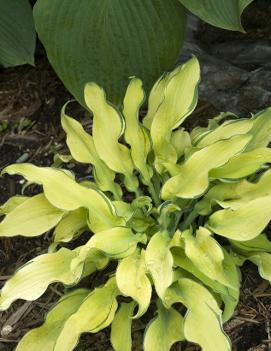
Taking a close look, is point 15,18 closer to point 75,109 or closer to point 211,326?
point 75,109

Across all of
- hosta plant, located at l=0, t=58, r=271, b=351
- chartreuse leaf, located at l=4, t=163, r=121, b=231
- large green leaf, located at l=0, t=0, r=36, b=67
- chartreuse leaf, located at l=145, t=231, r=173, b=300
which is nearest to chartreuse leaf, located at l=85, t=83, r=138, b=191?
hosta plant, located at l=0, t=58, r=271, b=351

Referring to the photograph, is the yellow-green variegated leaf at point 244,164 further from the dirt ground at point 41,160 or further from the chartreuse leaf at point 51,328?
the chartreuse leaf at point 51,328

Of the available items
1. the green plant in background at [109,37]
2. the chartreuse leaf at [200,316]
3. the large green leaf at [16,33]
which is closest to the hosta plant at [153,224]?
the chartreuse leaf at [200,316]

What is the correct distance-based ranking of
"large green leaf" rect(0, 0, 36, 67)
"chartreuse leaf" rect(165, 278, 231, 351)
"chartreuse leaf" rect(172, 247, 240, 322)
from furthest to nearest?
"large green leaf" rect(0, 0, 36, 67) < "chartreuse leaf" rect(172, 247, 240, 322) < "chartreuse leaf" rect(165, 278, 231, 351)

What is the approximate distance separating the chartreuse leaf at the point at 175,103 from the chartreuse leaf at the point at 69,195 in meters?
0.21

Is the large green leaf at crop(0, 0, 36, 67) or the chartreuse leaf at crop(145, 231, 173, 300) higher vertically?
the large green leaf at crop(0, 0, 36, 67)

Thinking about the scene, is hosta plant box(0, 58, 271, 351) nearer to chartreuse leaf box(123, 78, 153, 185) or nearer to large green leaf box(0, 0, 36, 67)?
chartreuse leaf box(123, 78, 153, 185)

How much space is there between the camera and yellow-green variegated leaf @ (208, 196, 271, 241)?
4.76 feet

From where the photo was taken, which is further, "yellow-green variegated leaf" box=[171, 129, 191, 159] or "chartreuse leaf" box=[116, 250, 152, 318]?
"yellow-green variegated leaf" box=[171, 129, 191, 159]

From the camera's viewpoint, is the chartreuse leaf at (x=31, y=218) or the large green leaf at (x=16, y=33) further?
the large green leaf at (x=16, y=33)

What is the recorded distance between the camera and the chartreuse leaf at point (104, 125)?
1.67m

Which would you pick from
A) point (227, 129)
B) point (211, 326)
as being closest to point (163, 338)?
point (211, 326)

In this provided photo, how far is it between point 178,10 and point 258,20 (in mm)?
772

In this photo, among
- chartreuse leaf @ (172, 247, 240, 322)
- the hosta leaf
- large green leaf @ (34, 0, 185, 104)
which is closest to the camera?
chartreuse leaf @ (172, 247, 240, 322)
